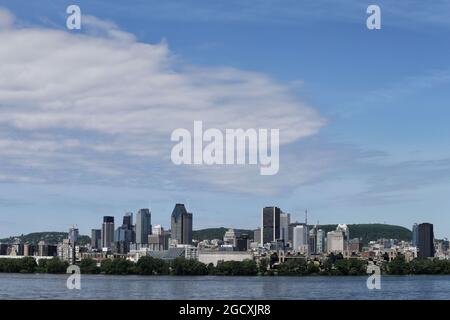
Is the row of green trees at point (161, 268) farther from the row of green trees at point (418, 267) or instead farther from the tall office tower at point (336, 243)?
the tall office tower at point (336, 243)

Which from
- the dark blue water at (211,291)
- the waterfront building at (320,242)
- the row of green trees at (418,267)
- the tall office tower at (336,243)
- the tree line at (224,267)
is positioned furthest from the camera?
the tall office tower at (336,243)

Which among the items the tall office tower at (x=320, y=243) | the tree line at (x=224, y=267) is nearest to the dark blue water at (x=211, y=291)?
the tree line at (x=224, y=267)

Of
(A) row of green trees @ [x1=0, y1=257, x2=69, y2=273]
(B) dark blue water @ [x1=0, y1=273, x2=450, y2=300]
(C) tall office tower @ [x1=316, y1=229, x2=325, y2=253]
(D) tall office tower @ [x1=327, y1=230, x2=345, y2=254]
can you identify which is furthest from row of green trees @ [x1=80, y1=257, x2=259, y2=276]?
(B) dark blue water @ [x1=0, y1=273, x2=450, y2=300]

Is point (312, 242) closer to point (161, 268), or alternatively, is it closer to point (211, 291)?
point (161, 268)

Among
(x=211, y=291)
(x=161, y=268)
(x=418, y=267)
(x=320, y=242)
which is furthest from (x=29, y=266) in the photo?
(x=211, y=291)

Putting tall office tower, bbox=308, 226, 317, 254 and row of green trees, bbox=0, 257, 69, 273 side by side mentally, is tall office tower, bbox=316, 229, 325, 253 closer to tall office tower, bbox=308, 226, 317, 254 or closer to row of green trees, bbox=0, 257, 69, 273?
tall office tower, bbox=308, 226, 317, 254

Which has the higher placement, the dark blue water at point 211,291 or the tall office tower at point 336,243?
the tall office tower at point 336,243

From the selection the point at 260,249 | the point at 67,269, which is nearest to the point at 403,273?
the point at 260,249
